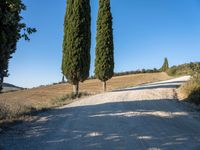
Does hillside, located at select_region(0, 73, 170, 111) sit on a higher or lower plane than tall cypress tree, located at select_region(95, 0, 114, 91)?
lower

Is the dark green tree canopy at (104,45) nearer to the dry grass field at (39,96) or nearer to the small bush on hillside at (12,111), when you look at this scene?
the dry grass field at (39,96)

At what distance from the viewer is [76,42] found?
34969 mm

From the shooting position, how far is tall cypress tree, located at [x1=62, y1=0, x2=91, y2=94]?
114ft

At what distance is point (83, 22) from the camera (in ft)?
116

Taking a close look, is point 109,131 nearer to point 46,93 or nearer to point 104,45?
point 104,45

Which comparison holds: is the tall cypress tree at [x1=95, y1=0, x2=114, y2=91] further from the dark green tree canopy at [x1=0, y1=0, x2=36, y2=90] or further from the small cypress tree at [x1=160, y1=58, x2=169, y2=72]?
the small cypress tree at [x1=160, y1=58, x2=169, y2=72]

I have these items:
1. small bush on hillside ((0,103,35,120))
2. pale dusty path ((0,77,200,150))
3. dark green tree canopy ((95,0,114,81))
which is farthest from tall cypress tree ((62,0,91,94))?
pale dusty path ((0,77,200,150))

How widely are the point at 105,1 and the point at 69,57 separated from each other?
30.9ft

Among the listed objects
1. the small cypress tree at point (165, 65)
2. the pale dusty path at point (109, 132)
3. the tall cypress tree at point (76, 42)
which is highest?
the small cypress tree at point (165, 65)

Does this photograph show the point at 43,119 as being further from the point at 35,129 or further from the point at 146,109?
the point at 146,109

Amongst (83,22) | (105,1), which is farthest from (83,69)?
(105,1)

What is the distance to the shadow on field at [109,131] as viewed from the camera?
444 inches

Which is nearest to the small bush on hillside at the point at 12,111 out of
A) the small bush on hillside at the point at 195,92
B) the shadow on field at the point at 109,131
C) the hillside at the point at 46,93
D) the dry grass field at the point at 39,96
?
the dry grass field at the point at 39,96

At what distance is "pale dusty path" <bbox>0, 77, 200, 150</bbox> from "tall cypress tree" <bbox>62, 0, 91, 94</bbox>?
16252 mm
